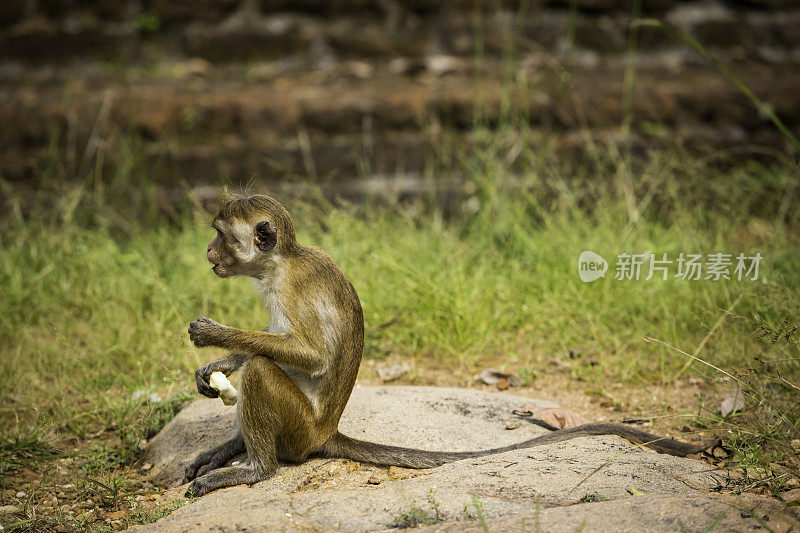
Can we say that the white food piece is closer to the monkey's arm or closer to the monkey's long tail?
the monkey's arm

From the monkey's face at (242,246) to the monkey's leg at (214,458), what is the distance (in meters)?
0.78

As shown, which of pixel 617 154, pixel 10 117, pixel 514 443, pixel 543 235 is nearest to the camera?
pixel 514 443

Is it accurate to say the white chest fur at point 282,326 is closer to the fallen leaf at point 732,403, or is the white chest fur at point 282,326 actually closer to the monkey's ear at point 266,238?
the monkey's ear at point 266,238

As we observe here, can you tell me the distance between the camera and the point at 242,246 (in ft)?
10.5

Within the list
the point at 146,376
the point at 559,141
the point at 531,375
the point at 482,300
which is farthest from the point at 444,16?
the point at 146,376

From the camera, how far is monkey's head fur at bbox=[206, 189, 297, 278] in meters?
3.19

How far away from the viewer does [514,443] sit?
3523 millimetres

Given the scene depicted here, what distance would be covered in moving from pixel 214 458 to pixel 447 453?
1.05 m

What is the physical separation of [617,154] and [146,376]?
13.1ft

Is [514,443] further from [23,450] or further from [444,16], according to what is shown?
[444,16]

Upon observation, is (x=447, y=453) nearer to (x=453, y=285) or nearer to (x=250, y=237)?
(x=250, y=237)

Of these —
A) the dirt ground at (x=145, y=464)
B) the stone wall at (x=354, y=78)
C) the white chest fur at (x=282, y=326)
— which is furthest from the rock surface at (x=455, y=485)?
the stone wall at (x=354, y=78)
